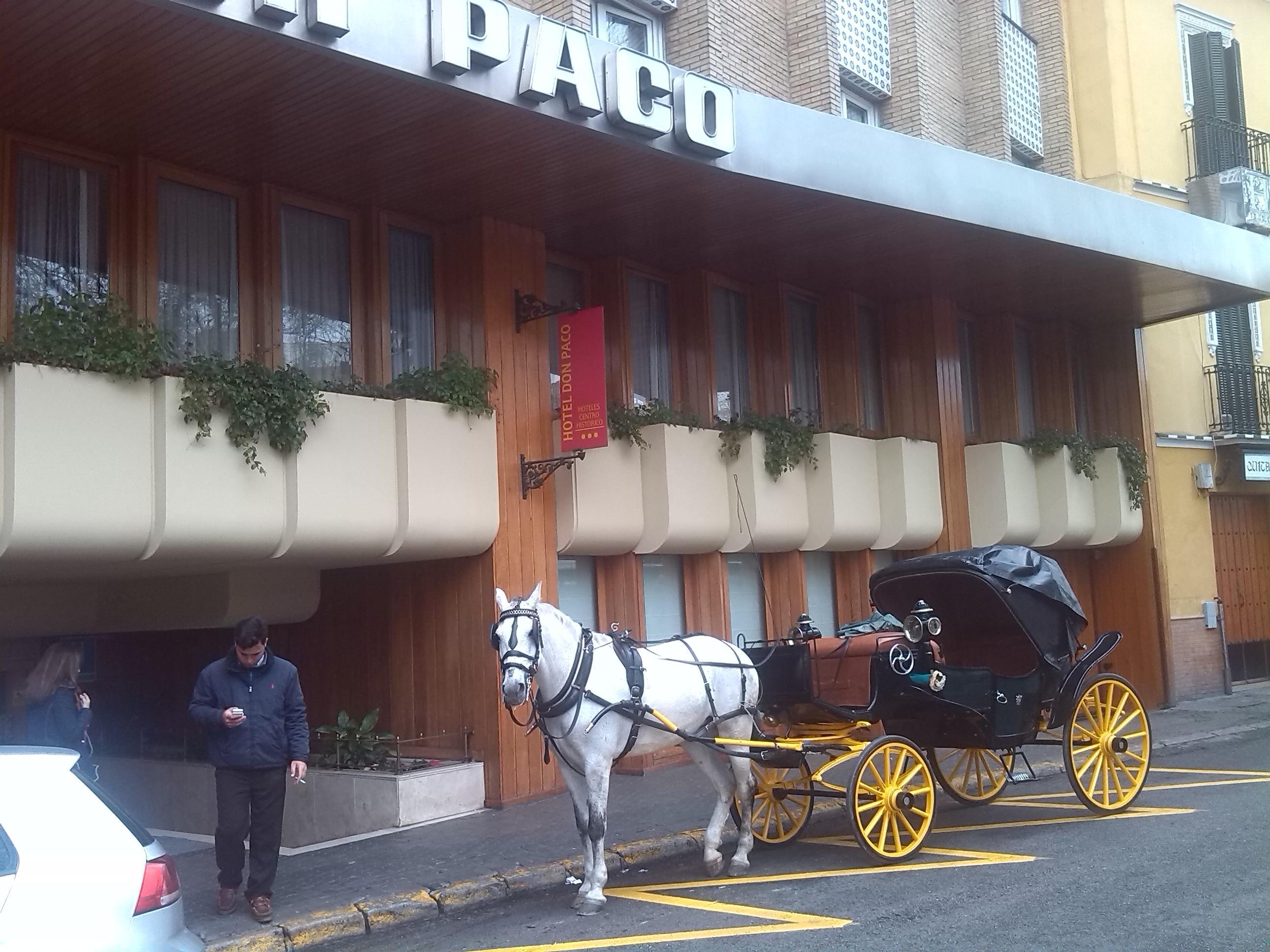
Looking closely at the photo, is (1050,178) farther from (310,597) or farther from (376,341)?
(310,597)

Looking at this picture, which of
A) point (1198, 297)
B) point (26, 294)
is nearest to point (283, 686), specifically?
point (26, 294)

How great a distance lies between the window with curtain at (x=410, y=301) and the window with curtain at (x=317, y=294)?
459mm

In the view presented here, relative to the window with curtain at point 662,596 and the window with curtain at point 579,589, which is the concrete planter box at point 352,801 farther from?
the window with curtain at point 662,596

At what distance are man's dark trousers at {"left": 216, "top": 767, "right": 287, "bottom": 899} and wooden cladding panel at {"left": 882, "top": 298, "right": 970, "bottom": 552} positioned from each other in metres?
11.5

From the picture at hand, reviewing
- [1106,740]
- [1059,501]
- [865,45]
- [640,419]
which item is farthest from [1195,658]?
[640,419]

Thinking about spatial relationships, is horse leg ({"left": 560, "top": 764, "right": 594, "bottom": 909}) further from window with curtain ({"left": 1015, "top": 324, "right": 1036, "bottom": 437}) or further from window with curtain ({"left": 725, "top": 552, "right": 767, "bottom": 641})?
window with curtain ({"left": 1015, "top": 324, "right": 1036, "bottom": 437})

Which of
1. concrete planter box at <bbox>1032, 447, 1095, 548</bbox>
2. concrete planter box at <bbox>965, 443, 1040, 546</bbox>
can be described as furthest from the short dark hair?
concrete planter box at <bbox>1032, 447, 1095, 548</bbox>

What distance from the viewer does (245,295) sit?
11047 millimetres

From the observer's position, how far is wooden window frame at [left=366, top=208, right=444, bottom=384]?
38.7 feet

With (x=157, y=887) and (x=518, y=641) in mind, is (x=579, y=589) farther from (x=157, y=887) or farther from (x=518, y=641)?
(x=157, y=887)

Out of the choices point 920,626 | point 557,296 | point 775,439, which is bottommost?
point 920,626

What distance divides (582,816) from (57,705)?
4.25 metres

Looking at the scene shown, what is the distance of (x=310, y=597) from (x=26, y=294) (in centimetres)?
419

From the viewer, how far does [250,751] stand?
7586 millimetres
